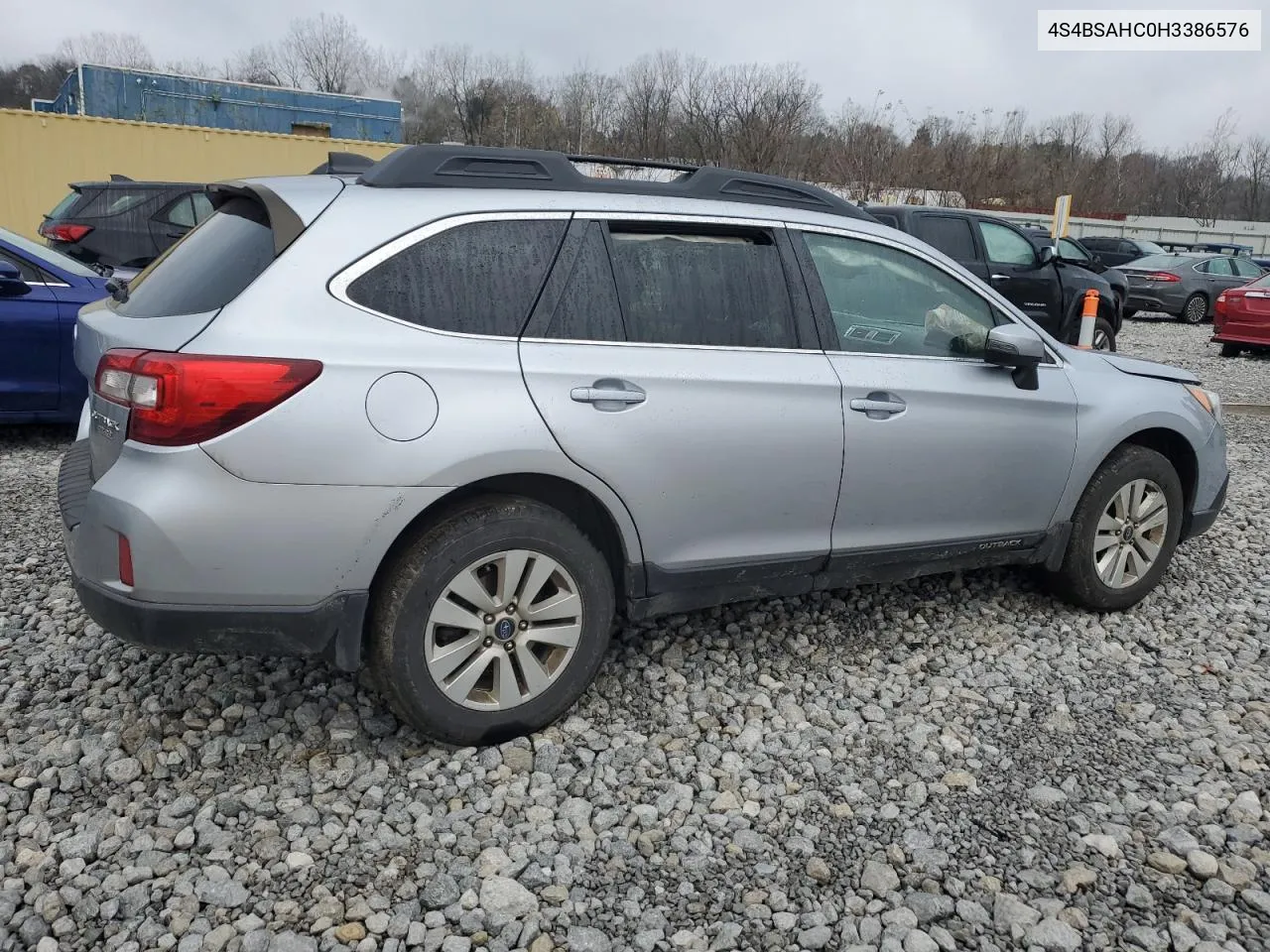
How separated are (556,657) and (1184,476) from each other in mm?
3151

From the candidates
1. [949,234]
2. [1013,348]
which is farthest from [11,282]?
[949,234]

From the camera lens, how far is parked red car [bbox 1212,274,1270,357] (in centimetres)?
1370

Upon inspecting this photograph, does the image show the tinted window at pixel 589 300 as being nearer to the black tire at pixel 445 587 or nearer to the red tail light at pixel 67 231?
the black tire at pixel 445 587

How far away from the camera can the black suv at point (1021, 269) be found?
10.9 meters

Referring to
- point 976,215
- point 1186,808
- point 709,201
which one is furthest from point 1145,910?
point 976,215

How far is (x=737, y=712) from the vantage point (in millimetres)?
3588

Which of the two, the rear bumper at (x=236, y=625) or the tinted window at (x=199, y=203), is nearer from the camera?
the rear bumper at (x=236, y=625)

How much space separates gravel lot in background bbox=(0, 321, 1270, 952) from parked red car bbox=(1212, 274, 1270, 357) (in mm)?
11289

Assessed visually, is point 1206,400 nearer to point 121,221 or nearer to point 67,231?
point 121,221

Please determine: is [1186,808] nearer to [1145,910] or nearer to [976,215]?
[1145,910]

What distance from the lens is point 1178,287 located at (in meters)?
19.8

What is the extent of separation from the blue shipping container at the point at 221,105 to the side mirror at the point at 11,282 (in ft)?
78.7

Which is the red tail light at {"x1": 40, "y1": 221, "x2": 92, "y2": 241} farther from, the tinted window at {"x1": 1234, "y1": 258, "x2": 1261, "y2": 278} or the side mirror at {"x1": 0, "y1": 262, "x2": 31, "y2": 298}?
the tinted window at {"x1": 1234, "y1": 258, "x2": 1261, "y2": 278}

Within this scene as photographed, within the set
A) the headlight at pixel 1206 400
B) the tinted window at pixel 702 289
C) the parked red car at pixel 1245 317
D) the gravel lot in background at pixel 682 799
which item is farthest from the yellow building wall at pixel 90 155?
the headlight at pixel 1206 400
